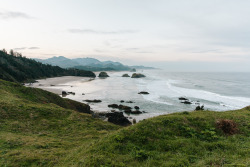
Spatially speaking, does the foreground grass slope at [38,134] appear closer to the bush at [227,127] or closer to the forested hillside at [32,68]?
the bush at [227,127]

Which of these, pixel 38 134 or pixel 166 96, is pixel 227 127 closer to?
pixel 38 134

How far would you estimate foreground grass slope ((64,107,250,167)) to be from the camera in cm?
631

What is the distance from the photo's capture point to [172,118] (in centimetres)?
1082

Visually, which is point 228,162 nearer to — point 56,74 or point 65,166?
point 65,166

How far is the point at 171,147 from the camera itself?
7668mm

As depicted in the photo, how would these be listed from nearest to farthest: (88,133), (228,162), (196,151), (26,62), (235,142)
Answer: (228,162)
(196,151)
(235,142)
(88,133)
(26,62)

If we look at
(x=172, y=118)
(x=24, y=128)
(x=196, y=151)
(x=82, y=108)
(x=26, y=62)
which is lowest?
(x=82, y=108)

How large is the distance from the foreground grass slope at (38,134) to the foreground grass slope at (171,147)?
77.8 inches

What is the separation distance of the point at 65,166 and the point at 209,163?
268 inches

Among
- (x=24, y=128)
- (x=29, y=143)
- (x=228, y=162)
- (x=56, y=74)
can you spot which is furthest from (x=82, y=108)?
(x=56, y=74)

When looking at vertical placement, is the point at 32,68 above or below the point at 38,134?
above

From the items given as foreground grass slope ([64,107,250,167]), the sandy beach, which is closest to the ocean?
the sandy beach

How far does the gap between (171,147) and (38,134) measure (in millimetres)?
11842

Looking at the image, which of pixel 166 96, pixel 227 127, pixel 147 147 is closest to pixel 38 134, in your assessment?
pixel 147 147
